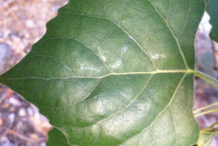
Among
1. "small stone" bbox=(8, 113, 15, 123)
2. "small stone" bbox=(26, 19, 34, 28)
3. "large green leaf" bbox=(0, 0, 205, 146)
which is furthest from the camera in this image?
"small stone" bbox=(26, 19, 34, 28)

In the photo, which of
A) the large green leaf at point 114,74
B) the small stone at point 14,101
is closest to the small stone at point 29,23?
the small stone at point 14,101

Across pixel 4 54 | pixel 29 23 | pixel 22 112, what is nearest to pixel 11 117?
pixel 22 112

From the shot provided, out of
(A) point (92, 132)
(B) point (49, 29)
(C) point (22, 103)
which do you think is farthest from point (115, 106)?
(C) point (22, 103)

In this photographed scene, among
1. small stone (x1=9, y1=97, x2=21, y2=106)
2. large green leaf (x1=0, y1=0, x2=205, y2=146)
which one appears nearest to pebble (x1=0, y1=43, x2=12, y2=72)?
small stone (x1=9, y1=97, x2=21, y2=106)

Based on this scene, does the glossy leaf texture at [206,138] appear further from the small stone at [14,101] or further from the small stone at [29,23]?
the small stone at [29,23]

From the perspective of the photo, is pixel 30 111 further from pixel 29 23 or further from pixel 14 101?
pixel 29 23

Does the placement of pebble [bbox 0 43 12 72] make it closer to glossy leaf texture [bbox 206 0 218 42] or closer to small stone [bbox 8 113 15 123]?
small stone [bbox 8 113 15 123]

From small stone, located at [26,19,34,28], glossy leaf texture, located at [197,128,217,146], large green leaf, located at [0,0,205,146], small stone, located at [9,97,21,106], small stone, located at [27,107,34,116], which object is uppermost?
large green leaf, located at [0,0,205,146]
